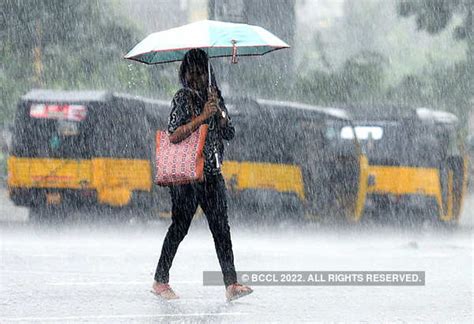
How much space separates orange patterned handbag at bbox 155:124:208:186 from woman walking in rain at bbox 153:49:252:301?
0.05 m

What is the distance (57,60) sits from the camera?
30.1 m

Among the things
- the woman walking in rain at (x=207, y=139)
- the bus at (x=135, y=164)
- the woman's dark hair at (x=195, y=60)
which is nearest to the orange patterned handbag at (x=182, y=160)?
the woman walking in rain at (x=207, y=139)

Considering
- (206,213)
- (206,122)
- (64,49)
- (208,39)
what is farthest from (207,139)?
(64,49)

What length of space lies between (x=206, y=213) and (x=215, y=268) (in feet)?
8.43

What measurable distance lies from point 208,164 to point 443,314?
1886 millimetres

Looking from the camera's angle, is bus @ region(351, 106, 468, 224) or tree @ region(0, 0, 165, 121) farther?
tree @ region(0, 0, 165, 121)

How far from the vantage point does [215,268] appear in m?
10.5

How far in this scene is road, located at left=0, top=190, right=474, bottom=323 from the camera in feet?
25.9

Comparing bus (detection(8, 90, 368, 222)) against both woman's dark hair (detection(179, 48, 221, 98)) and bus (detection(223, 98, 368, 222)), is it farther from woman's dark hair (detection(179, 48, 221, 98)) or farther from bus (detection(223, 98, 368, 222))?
woman's dark hair (detection(179, 48, 221, 98))

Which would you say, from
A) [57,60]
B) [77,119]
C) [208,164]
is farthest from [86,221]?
[57,60]

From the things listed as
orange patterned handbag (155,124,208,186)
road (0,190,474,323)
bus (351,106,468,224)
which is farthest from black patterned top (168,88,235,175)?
bus (351,106,468,224)

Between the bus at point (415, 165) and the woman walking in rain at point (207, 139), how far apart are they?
8148 mm

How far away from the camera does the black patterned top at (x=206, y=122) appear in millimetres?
7879

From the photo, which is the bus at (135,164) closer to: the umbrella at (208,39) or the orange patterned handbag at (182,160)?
the umbrella at (208,39)
